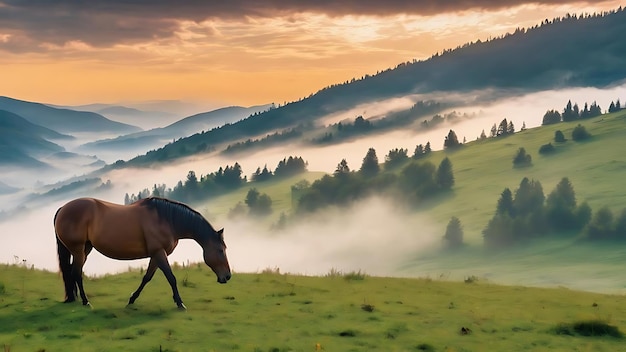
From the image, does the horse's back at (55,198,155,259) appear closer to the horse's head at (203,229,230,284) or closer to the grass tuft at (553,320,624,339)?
the horse's head at (203,229,230,284)

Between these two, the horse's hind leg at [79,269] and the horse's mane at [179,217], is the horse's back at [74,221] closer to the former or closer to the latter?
the horse's hind leg at [79,269]

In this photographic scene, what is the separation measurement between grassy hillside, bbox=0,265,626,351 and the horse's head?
0.96m

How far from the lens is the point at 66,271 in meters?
18.8

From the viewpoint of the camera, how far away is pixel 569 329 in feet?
55.1

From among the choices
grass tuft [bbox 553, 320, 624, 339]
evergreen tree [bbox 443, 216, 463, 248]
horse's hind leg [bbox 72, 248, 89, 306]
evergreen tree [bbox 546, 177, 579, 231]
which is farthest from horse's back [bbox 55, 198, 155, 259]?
evergreen tree [bbox 443, 216, 463, 248]

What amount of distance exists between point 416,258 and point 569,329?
17714 centimetres

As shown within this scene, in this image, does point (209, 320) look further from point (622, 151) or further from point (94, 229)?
point (622, 151)

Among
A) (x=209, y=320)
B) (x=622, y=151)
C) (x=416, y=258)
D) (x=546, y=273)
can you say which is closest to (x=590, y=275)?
(x=546, y=273)

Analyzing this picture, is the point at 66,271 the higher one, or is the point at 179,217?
the point at 179,217

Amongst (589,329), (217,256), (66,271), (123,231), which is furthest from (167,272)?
(589,329)

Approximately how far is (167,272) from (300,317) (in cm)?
385

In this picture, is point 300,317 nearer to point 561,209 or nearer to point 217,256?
point 217,256

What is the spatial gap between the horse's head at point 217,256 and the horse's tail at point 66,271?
12.3ft

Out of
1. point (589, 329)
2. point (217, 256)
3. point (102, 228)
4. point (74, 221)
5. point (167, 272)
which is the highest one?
point (74, 221)
